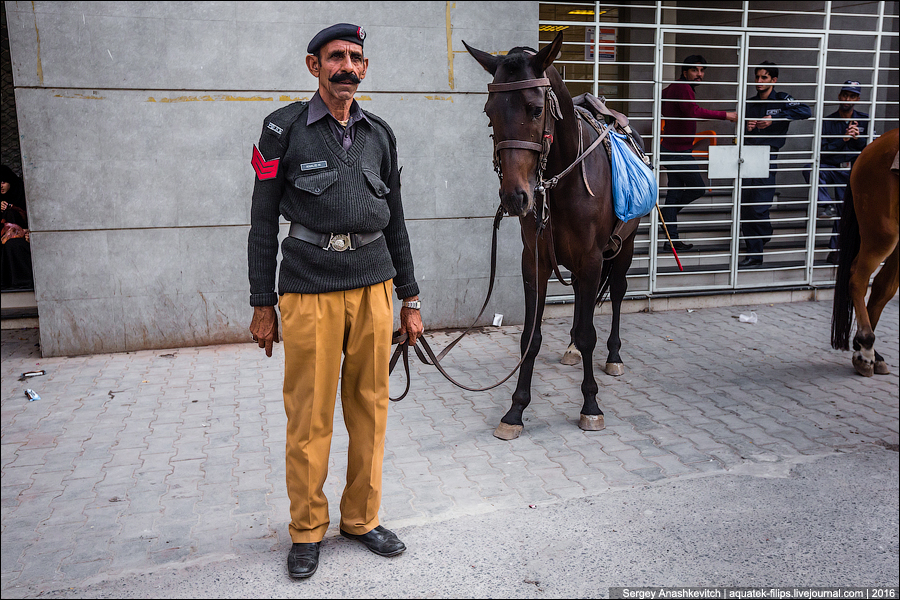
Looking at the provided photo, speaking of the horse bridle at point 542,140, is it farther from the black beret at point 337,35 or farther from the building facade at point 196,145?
the building facade at point 196,145

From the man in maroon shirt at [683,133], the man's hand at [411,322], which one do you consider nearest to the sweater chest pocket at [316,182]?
the man's hand at [411,322]

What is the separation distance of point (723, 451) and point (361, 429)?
2527 millimetres

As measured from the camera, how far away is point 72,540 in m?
3.48

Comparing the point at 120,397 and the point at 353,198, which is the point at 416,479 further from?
the point at 120,397

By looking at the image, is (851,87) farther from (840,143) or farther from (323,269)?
(323,269)

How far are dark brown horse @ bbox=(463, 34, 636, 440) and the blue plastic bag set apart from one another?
7cm

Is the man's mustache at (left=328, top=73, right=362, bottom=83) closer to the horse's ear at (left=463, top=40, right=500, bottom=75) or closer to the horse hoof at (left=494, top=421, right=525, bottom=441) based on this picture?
the horse's ear at (left=463, top=40, right=500, bottom=75)

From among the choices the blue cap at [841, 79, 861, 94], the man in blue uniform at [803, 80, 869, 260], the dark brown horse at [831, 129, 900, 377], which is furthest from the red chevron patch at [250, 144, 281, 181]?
the blue cap at [841, 79, 861, 94]

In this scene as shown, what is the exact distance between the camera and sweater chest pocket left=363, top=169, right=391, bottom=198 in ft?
10.3

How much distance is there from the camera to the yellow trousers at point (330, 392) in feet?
10.2

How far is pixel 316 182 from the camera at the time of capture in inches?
120

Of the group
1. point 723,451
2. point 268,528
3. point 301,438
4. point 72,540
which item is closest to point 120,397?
point 72,540

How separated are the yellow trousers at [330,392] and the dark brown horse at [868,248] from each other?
4405 millimetres

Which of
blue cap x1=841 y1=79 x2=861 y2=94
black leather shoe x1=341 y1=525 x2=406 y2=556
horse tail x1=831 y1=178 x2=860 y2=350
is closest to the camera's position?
black leather shoe x1=341 y1=525 x2=406 y2=556
